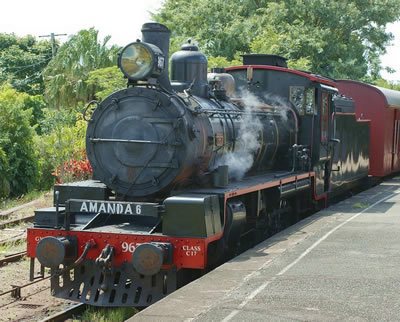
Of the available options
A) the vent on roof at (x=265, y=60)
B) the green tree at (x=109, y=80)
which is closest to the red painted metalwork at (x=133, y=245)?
the vent on roof at (x=265, y=60)

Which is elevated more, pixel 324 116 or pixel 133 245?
pixel 324 116

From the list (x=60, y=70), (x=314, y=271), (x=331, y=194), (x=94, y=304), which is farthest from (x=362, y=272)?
(x=60, y=70)

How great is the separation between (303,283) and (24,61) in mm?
45918

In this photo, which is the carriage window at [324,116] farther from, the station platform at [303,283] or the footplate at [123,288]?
the footplate at [123,288]

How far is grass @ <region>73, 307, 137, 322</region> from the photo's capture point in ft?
23.4

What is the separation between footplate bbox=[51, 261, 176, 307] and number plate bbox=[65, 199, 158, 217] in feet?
2.02

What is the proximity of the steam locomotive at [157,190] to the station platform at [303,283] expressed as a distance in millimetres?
548

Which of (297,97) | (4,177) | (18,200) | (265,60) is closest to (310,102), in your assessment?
(297,97)

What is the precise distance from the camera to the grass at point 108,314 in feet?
23.4

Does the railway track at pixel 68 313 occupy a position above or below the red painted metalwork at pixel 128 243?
below

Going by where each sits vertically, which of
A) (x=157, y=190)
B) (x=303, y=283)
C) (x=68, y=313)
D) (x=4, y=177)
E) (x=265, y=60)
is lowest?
(x=68, y=313)

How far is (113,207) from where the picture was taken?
7684mm

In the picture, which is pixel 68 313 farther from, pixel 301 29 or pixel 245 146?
pixel 301 29

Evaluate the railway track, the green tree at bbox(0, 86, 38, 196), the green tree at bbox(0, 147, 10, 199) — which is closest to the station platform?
the railway track
